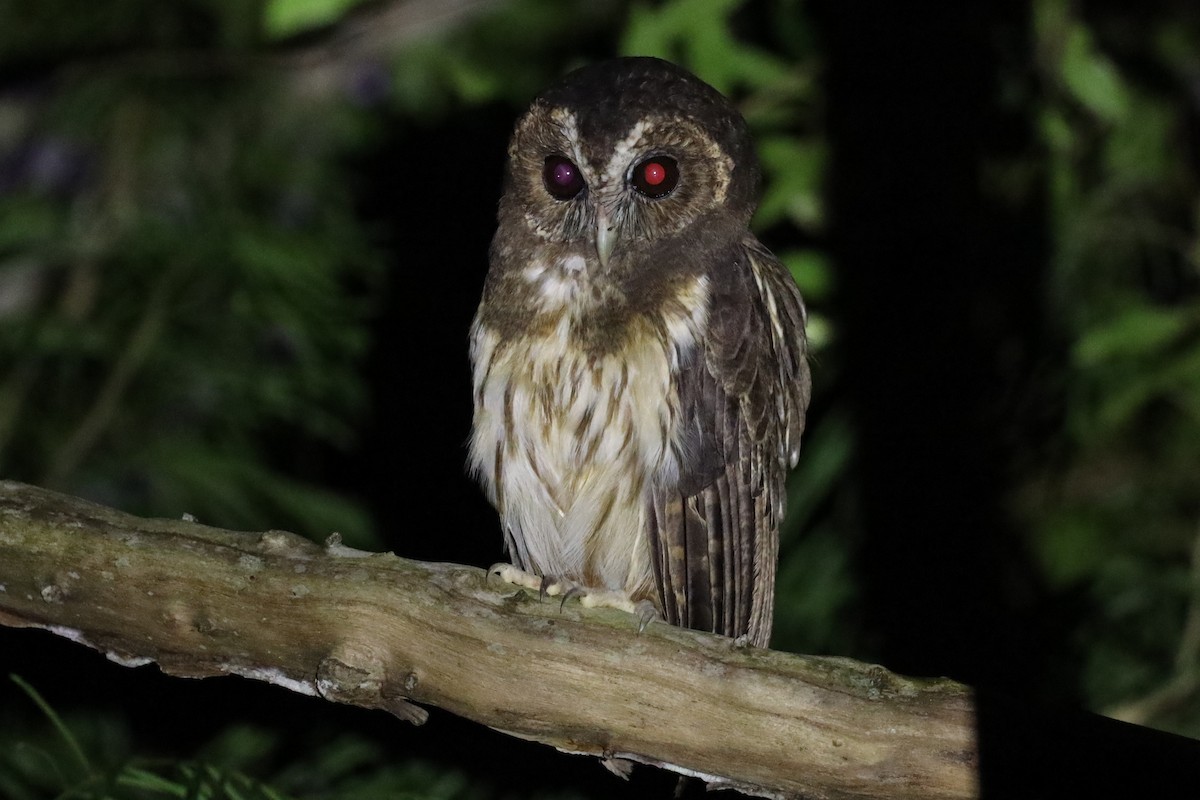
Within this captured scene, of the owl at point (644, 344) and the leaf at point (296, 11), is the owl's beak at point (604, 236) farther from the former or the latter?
the leaf at point (296, 11)

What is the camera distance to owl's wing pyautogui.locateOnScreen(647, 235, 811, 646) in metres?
2.84

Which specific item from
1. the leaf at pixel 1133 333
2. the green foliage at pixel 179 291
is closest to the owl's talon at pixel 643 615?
the leaf at pixel 1133 333

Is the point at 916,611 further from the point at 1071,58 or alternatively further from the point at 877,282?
the point at 1071,58

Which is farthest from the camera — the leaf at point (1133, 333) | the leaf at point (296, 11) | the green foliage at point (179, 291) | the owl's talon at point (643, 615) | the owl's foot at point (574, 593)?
the green foliage at point (179, 291)

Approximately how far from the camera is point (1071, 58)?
154 inches

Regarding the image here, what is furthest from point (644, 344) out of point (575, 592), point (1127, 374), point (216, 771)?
point (1127, 374)

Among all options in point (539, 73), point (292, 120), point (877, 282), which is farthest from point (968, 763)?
point (292, 120)

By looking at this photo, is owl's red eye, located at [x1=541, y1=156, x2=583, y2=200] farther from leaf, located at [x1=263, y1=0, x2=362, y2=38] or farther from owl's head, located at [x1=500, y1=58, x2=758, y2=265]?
leaf, located at [x1=263, y1=0, x2=362, y2=38]

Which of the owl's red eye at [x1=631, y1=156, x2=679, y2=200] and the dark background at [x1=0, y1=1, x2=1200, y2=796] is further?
the dark background at [x1=0, y1=1, x2=1200, y2=796]

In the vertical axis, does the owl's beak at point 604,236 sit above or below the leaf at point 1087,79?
below

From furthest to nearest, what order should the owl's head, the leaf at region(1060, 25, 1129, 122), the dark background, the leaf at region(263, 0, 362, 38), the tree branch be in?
the dark background → the leaf at region(1060, 25, 1129, 122) → the leaf at region(263, 0, 362, 38) → the owl's head → the tree branch

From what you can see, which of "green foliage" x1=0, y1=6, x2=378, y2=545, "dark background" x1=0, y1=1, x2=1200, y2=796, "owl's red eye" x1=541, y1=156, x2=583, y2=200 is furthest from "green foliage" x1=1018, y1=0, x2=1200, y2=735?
"green foliage" x1=0, y1=6, x2=378, y2=545

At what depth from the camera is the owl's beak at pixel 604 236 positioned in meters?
2.82

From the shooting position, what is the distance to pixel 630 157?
282 cm
